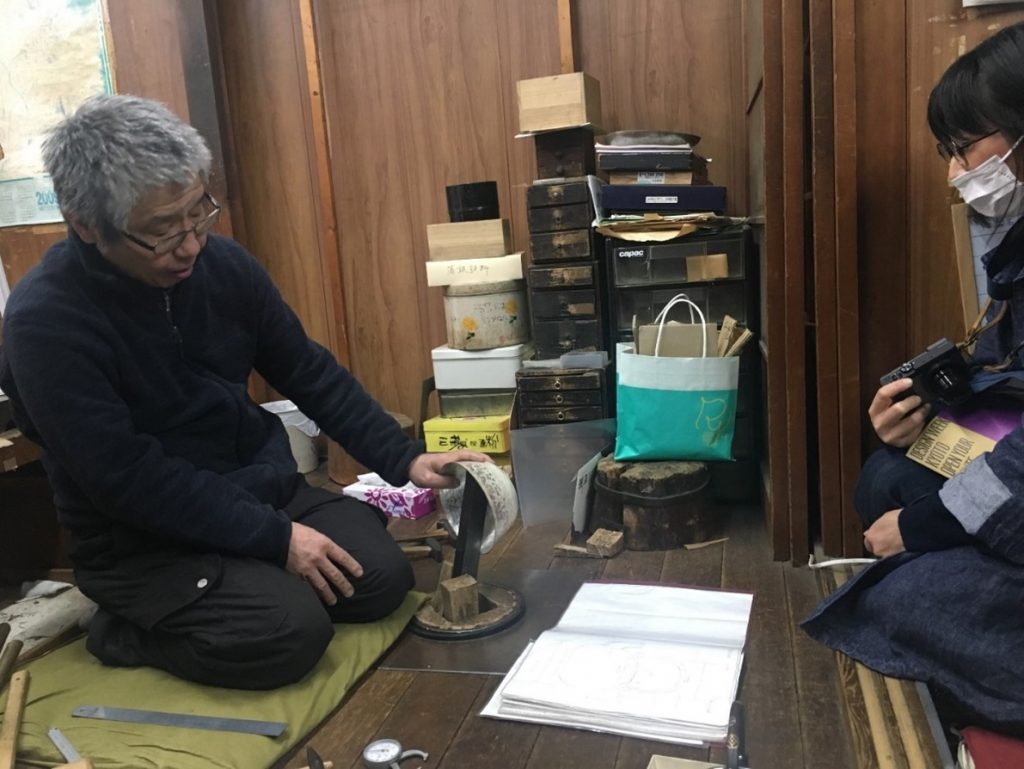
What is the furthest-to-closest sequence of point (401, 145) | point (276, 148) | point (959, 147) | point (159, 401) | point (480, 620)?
point (276, 148) < point (401, 145) < point (480, 620) < point (159, 401) < point (959, 147)

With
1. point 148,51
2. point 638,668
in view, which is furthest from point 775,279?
point 148,51

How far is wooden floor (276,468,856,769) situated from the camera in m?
1.33

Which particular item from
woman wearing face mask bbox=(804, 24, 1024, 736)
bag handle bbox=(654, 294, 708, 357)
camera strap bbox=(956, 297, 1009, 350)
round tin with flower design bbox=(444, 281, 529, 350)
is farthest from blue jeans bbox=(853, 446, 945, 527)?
round tin with flower design bbox=(444, 281, 529, 350)

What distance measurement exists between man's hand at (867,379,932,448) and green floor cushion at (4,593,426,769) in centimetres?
103

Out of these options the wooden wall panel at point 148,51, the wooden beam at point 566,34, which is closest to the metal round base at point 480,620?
the wooden beam at point 566,34

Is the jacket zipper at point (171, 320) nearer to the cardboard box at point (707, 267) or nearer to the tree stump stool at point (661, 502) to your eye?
the tree stump stool at point (661, 502)

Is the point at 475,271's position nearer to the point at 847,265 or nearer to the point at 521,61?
the point at 521,61

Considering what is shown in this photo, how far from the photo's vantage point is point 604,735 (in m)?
1.38

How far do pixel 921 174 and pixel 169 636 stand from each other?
172 centimetres

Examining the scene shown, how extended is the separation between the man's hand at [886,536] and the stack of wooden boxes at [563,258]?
1230 millimetres

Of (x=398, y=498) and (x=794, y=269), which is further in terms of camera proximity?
(x=398, y=498)

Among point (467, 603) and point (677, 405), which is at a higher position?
point (677, 405)

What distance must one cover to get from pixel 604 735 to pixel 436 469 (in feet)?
2.15

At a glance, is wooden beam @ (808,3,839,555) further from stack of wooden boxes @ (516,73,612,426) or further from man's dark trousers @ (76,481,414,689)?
man's dark trousers @ (76,481,414,689)
